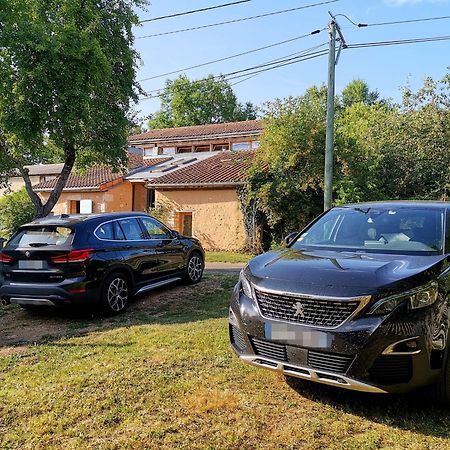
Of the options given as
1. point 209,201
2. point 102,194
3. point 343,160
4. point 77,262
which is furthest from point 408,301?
point 102,194

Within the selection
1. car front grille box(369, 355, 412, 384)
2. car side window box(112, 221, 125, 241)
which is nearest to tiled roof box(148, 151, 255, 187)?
car side window box(112, 221, 125, 241)

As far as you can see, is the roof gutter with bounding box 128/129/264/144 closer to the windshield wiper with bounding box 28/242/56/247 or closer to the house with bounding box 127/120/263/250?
the house with bounding box 127/120/263/250

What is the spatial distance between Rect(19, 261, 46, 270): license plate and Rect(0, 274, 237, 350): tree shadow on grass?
90cm

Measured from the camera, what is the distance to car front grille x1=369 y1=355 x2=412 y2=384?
331cm

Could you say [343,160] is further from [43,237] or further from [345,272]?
[345,272]

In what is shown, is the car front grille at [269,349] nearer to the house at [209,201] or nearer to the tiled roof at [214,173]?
the house at [209,201]

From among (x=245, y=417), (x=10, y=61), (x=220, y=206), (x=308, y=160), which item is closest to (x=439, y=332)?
(x=245, y=417)

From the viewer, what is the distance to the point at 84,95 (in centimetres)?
1128

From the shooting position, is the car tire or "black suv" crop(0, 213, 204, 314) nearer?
"black suv" crop(0, 213, 204, 314)

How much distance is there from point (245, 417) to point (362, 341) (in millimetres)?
1128

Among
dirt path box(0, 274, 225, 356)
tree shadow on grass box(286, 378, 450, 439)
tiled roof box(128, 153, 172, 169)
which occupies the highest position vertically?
tiled roof box(128, 153, 172, 169)

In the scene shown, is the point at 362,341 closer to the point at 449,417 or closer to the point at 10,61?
the point at 449,417

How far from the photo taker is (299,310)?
354 centimetres

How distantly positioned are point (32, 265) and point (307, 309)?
4864 millimetres
